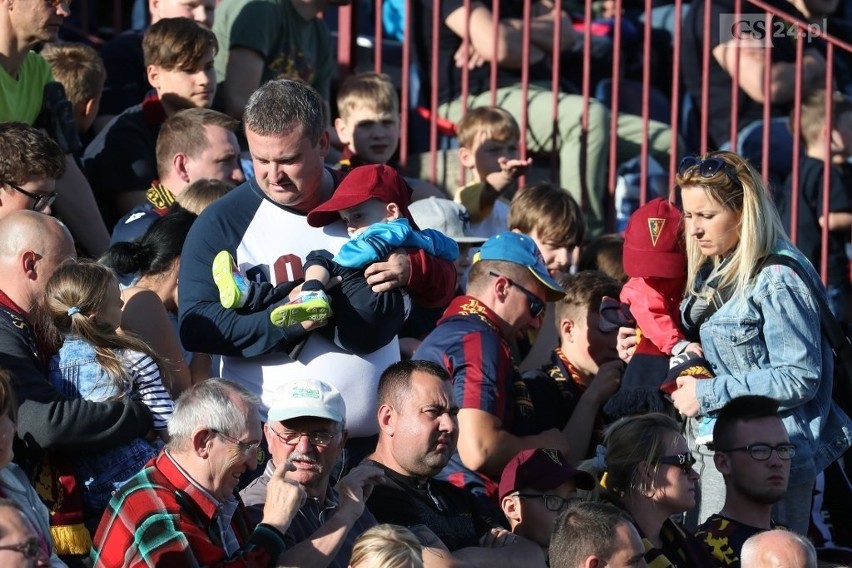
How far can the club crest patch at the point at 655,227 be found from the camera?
21.5ft

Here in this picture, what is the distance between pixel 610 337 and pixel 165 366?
2.26m

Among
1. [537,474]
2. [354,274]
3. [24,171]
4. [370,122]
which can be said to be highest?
[24,171]

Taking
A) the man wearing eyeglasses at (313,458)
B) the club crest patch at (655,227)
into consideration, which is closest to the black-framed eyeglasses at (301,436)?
the man wearing eyeglasses at (313,458)

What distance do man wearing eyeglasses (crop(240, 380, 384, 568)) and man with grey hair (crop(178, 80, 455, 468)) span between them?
331 mm

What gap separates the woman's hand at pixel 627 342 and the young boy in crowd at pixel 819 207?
259 cm

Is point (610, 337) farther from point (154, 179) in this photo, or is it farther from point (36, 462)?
point (36, 462)

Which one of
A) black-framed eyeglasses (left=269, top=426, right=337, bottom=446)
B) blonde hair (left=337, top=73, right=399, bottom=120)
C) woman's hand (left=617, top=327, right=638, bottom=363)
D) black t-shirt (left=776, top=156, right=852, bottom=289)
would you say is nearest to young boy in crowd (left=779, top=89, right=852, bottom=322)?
black t-shirt (left=776, top=156, right=852, bottom=289)

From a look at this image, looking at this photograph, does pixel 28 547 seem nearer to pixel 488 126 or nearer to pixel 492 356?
pixel 492 356

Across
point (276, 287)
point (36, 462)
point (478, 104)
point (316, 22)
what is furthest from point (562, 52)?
point (36, 462)

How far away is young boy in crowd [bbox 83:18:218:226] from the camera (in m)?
7.66

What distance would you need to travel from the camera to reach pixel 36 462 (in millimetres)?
5180

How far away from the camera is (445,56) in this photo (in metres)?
9.54

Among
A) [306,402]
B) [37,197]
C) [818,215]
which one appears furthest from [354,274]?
[818,215]

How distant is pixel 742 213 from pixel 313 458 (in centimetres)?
208
